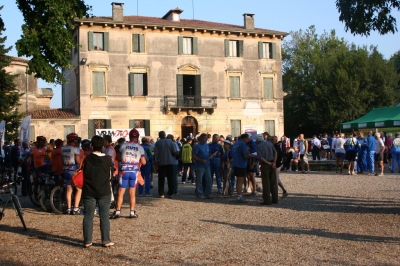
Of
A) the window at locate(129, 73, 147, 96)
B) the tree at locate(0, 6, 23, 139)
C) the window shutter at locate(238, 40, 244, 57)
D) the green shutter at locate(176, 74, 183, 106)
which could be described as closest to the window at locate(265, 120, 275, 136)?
the window shutter at locate(238, 40, 244, 57)

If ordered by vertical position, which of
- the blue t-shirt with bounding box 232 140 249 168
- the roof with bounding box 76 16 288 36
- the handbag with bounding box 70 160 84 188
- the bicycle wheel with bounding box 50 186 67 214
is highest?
the roof with bounding box 76 16 288 36

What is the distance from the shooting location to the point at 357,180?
20156mm

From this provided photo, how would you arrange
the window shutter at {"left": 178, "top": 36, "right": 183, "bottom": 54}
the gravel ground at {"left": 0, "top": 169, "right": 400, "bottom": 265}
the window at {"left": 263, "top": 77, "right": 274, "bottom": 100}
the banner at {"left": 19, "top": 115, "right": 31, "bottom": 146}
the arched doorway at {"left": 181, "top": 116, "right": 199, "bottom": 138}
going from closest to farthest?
the gravel ground at {"left": 0, "top": 169, "right": 400, "bottom": 265}
the banner at {"left": 19, "top": 115, "right": 31, "bottom": 146}
the window shutter at {"left": 178, "top": 36, "right": 183, "bottom": 54}
the arched doorway at {"left": 181, "top": 116, "right": 199, "bottom": 138}
the window at {"left": 263, "top": 77, "right": 274, "bottom": 100}

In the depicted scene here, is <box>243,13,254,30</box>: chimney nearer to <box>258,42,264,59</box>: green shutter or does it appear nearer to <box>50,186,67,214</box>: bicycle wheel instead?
<box>258,42,264,59</box>: green shutter

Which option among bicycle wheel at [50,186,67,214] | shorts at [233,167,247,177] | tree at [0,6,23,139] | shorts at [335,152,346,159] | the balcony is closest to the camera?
bicycle wheel at [50,186,67,214]

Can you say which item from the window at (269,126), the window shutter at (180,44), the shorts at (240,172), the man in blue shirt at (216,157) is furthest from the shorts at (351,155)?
the window at (269,126)

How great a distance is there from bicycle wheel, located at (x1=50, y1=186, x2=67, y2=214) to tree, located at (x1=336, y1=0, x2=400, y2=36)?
7262 mm

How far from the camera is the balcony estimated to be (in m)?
42.9

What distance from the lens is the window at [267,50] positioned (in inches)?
1813

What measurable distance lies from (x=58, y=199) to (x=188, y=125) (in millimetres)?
31591

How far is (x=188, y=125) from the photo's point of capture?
44.1 m

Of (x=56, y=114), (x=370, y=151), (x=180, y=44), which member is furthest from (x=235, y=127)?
(x=370, y=151)

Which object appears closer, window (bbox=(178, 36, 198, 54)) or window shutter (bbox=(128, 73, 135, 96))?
window shutter (bbox=(128, 73, 135, 96))

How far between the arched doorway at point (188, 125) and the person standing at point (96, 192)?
115 feet
